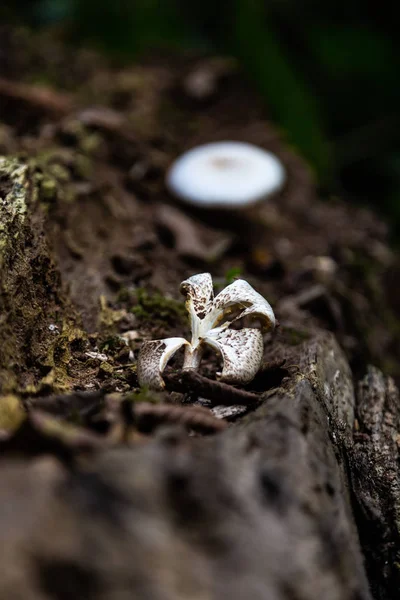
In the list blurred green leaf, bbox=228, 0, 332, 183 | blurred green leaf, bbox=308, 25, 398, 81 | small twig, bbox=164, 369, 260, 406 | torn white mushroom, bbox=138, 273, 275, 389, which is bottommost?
small twig, bbox=164, 369, 260, 406

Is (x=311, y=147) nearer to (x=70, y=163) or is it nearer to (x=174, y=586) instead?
(x=70, y=163)

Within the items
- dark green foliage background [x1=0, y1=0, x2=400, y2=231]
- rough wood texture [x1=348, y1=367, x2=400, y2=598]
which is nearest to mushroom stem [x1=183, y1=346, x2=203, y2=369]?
rough wood texture [x1=348, y1=367, x2=400, y2=598]

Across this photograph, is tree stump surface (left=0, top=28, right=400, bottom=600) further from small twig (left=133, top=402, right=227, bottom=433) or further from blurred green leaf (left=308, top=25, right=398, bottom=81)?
blurred green leaf (left=308, top=25, right=398, bottom=81)

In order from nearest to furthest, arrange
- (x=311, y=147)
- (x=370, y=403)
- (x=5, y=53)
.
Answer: (x=370, y=403), (x=5, y=53), (x=311, y=147)

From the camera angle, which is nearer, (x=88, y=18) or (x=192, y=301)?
(x=192, y=301)

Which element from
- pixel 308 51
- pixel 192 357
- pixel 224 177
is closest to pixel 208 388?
pixel 192 357

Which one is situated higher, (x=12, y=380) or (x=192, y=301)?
(x=192, y=301)

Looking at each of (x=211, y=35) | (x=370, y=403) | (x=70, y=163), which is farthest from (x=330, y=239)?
(x=211, y=35)
